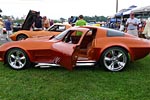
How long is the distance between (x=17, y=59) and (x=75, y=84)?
197cm

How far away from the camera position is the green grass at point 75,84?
4975 mm

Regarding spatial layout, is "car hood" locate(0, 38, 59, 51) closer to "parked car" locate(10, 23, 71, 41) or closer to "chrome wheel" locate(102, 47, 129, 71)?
"chrome wheel" locate(102, 47, 129, 71)

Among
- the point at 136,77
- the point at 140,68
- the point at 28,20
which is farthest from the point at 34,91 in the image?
the point at 28,20

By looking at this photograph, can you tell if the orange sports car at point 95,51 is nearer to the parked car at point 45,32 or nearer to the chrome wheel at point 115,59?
the chrome wheel at point 115,59

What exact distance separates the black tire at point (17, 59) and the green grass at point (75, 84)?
0.51 ft

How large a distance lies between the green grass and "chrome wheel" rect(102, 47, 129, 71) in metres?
0.19

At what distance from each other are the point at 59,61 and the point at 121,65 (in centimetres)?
164

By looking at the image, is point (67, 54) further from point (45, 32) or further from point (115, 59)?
point (45, 32)

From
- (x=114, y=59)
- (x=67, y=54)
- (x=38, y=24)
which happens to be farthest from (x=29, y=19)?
(x=67, y=54)

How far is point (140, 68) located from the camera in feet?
24.5

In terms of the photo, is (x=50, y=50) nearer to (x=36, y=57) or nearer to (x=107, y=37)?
(x=36, y=57)

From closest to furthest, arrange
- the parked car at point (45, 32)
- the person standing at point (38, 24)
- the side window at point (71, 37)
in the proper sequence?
the side window at point (71, 37) → the parked car at point (45, 32) → the person standing at point (38, 24)

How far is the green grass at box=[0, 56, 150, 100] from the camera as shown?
16.3 ft

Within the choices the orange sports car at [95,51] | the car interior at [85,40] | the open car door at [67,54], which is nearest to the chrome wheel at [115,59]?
the orange sports car at [95,51]
